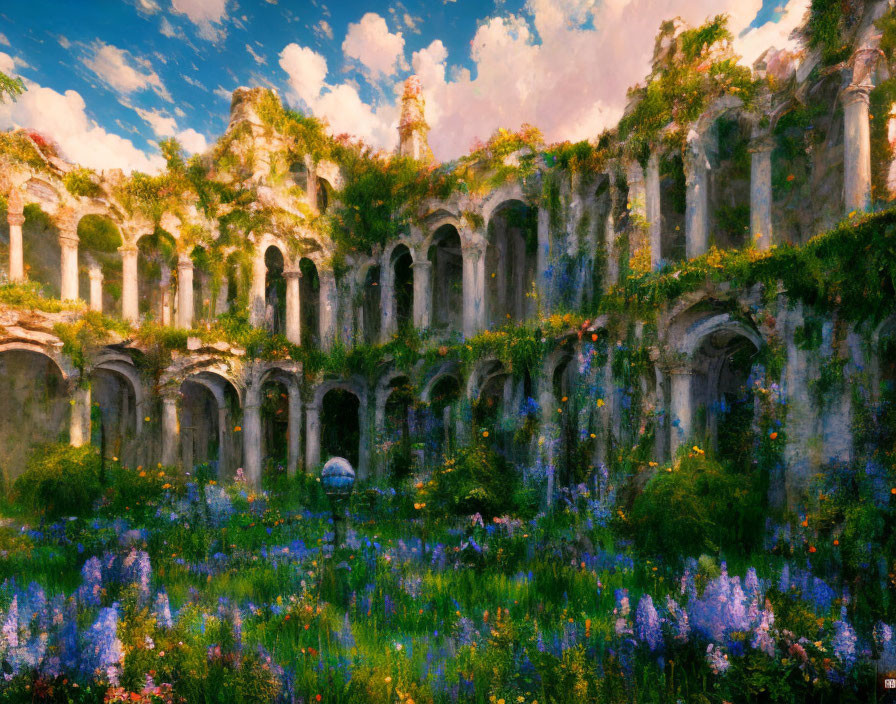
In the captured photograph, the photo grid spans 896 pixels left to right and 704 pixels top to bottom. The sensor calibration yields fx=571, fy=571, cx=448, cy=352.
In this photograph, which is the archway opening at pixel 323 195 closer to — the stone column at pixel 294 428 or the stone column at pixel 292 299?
the stone column at pixel 292 299

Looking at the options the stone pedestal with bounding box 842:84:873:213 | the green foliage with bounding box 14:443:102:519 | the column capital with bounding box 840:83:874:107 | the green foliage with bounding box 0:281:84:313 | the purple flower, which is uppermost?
the column capital with bounding box 840:83:874:107

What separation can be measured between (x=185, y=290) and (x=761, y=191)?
1643cm

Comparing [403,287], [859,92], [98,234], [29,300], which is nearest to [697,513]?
[859,92]

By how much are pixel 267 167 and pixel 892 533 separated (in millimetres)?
18687

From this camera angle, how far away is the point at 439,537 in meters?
10.2

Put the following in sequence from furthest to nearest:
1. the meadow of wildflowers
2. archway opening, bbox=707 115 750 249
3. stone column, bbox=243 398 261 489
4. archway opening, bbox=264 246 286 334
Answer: archway opening, bbox=264 246 286 334, stone column, bbox=243 398 261 489, archway opening, bbox=707 115 750 249, the meadow of wildflowers

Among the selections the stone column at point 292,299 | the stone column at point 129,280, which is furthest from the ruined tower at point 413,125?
the stone column at point 129,280

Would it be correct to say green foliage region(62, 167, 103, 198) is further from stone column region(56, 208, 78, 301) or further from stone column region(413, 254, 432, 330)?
stone column region(413, 254, 432, 330)

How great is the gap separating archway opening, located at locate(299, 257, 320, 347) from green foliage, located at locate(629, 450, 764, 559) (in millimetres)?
15011

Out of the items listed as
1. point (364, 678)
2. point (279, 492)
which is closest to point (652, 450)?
point (364, 678)

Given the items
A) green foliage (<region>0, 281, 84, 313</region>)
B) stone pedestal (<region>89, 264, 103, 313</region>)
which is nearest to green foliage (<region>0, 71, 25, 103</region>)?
green foliage (<region>0, 281, 84, 313</region>)

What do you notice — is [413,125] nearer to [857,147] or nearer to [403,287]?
[403,287]

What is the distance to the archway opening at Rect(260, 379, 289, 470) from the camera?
2030 cm

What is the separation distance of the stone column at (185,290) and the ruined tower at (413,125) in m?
9.36
